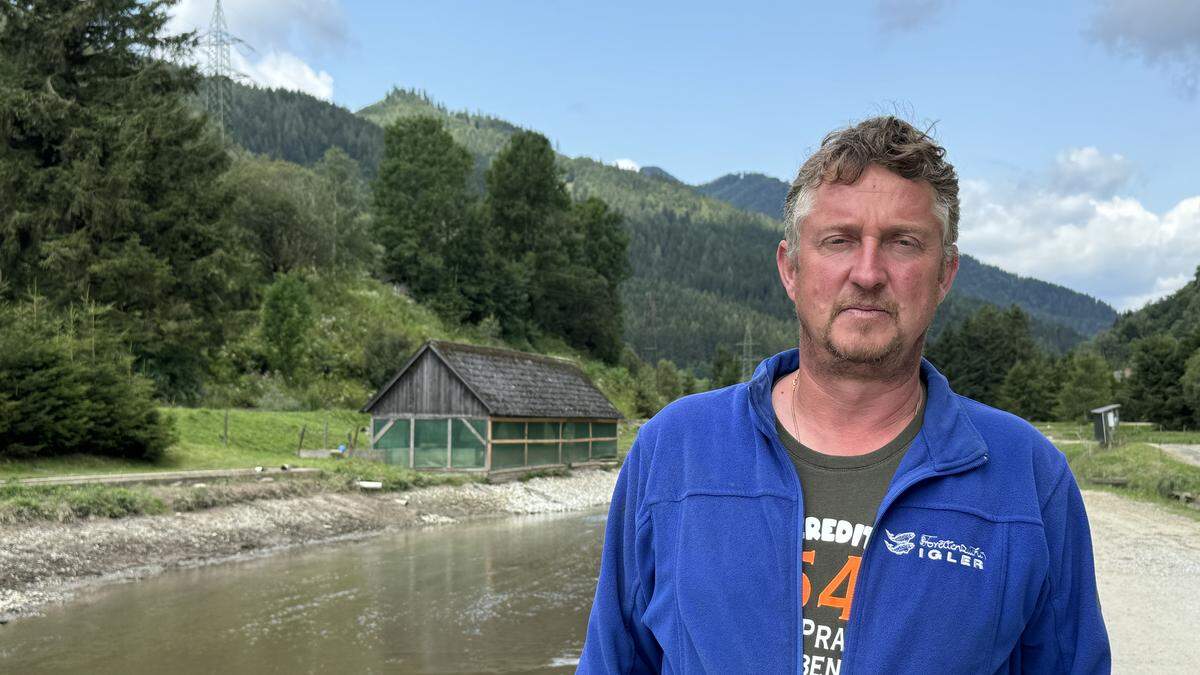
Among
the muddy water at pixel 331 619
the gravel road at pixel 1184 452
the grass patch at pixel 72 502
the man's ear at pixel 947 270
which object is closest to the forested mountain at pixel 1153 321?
the gravel road at pixel 1184 452

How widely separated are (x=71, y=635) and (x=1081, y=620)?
38.7ft

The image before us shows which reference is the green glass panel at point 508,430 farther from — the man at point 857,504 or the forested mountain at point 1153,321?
the forested mountain at point 1153,321

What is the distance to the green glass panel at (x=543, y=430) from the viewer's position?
33.3 meters

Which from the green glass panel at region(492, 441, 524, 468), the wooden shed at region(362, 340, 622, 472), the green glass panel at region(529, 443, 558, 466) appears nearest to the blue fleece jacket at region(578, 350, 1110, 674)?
the wooden shed at region(362, 340, 622, 472)

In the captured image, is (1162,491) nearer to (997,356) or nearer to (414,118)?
(414,118)

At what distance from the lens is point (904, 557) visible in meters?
2.06

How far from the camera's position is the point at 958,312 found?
160 metres

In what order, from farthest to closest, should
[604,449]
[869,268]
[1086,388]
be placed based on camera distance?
[1086,388] → [604,449] → [869,268]

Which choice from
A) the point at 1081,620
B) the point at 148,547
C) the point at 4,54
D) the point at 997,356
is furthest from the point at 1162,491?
the point at 997,356

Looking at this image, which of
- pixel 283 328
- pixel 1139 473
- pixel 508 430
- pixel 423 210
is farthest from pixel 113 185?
pixel 1139 473

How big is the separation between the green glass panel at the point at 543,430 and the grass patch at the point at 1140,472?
635 inches

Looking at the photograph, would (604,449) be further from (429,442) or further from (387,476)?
(387,476)

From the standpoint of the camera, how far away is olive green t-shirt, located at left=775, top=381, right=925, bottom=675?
6.89 feet

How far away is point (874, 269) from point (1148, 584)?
15556 mm
